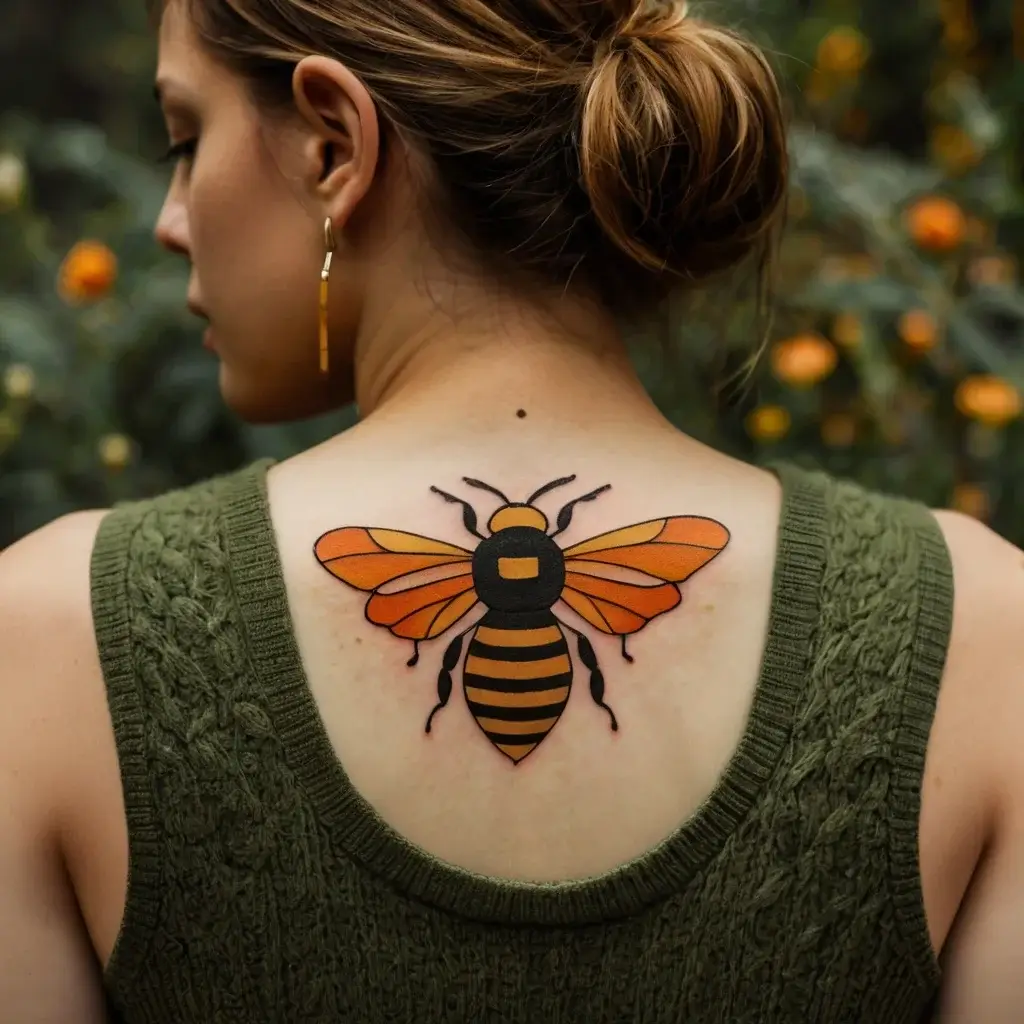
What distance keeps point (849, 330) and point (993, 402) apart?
265mm

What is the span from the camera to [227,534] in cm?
122

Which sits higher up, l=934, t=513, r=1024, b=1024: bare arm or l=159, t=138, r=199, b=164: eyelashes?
l=159, t=138, r=199, b=164: eyelashes

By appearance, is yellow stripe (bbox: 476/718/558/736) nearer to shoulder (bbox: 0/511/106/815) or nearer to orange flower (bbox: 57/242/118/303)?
shoulder (bbox: 0/511/106/815)

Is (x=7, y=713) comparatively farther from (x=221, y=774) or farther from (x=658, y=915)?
(x=658, y=915)

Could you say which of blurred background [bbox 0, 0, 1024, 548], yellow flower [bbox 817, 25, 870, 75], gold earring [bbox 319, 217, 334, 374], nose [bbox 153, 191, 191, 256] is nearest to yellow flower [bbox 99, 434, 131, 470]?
blurred background [bbox 0, 0, 1024, 548]

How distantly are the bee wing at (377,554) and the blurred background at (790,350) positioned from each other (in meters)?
0.97

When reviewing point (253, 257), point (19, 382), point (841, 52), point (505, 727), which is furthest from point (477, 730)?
point (841, 52)

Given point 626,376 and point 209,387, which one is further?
point 209,387

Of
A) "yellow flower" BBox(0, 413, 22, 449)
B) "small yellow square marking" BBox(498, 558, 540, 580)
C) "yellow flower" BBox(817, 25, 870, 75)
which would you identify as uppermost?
"yellow flower" BBox(817, 25, 870, 75)

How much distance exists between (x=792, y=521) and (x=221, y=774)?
0.56 meters

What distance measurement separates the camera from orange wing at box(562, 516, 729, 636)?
3.98 feet

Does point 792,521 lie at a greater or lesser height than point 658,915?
greater

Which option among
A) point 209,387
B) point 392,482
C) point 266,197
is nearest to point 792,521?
point 392,482

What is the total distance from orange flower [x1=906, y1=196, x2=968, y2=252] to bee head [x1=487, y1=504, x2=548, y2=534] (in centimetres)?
134
